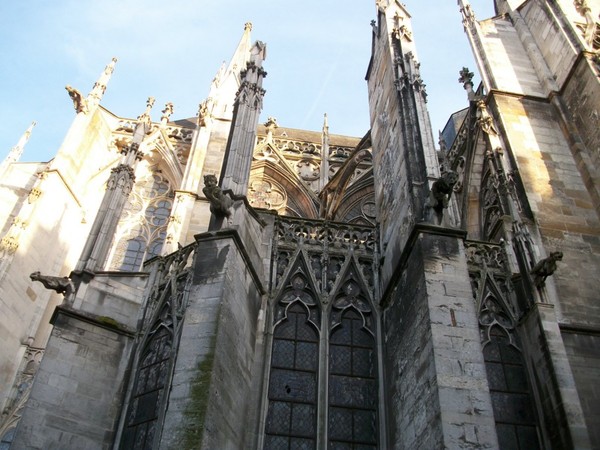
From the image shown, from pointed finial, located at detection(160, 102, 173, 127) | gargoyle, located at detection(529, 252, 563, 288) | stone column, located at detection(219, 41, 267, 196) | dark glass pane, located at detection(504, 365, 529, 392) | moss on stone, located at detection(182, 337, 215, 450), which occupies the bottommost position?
moss on stone, located at detection(182, 337, 215, 450)

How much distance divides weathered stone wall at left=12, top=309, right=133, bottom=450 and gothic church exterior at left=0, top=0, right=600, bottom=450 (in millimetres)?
26

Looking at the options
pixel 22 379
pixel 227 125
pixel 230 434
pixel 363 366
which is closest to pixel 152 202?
pixel 227 125

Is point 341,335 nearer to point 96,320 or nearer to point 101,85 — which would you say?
point 96,320

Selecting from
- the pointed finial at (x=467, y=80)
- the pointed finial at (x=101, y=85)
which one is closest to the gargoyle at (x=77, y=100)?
the pointed finial at (x=101, y=85)

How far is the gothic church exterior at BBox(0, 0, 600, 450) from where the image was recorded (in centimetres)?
685

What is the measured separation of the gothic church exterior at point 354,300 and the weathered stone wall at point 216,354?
25 mm

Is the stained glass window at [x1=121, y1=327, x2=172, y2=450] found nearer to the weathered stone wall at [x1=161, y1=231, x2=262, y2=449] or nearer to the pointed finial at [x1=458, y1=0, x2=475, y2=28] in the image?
the weathered stone wall at [x1=161, y1=231, x2=262, y2=449]

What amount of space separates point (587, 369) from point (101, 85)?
45.6 feet

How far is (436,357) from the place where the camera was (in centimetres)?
651

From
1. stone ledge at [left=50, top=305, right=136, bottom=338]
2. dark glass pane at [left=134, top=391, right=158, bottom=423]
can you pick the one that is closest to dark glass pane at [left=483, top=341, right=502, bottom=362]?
dark glass pane at [left=134, top=391, right=158, bottom=423]

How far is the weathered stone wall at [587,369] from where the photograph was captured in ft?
25.6

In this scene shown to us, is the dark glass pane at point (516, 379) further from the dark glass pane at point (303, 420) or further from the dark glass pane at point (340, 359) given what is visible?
the dark glass pane at point (303, 420)

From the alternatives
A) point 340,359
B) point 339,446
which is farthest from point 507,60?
point 339,446

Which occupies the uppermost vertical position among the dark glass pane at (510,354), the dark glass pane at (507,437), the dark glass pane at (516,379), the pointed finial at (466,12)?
the pointed finial at (466,12)
